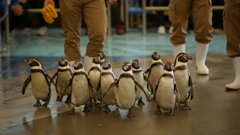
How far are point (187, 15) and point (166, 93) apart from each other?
1.47 metres

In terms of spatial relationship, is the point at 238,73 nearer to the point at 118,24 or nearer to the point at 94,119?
the point at 94,119

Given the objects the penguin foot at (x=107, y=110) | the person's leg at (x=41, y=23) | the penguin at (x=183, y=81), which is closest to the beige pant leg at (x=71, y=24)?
the penguin foot at (x=107, y=110)

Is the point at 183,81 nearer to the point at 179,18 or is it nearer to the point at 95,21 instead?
the point at 95,21

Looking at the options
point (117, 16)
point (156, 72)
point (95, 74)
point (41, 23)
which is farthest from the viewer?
point (41, 23)

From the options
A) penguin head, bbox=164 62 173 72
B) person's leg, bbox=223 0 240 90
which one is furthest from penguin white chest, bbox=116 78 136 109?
person's leg, bbox=223 0 240 90

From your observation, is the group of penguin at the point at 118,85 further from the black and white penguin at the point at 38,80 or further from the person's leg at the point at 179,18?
the person's leg at the point at 179,18

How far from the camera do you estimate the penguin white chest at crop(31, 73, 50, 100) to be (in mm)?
3158

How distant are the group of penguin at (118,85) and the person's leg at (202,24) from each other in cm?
101

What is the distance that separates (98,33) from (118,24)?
591 cm

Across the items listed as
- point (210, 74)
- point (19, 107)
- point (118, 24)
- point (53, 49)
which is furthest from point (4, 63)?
point (118, 24)

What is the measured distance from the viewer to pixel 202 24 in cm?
406

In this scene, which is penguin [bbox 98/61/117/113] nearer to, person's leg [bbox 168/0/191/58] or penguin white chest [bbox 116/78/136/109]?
penguin white chest [bbox 116/78/136/109]

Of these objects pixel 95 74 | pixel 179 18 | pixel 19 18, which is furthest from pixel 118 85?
pixel 19 18

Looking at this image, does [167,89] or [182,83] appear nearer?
[167,89]
